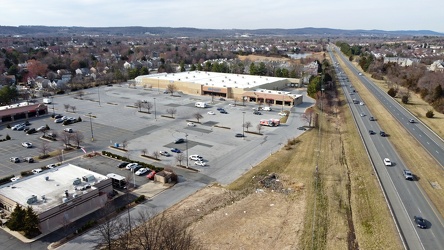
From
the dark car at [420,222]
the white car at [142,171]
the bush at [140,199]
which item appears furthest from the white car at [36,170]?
the dark car at [420,222]

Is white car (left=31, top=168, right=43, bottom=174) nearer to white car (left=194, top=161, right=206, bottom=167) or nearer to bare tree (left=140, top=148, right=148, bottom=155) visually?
bare tree (left=140, top=148, right=148, bottom=155)

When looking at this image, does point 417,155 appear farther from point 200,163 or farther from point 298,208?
point 200,163

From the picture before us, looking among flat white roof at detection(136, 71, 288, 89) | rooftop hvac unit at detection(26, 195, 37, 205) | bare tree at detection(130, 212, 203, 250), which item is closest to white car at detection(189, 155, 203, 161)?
bare tree at detection(130, 212, 203, 250)

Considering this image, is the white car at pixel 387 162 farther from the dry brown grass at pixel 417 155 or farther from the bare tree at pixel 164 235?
the bare tree at pixel 164 235

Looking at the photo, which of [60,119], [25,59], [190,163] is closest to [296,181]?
[190,163]

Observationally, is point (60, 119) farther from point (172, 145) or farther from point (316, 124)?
point (316, 124)

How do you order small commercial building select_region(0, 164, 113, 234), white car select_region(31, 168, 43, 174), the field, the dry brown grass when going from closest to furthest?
the field, small commercial building select_region(0, 164, 113, 234), the dry brown grass, white car select_region(31, 168, 43, 174)

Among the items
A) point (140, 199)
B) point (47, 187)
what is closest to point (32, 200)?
point (47, 187)
